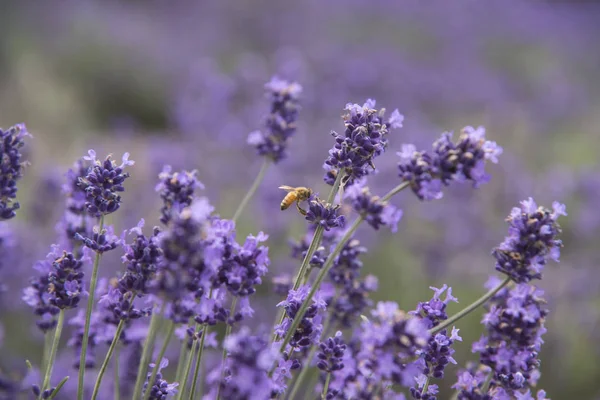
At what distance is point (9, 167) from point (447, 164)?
52.4 inches

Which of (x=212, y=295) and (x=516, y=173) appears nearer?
(x=212, y=295)

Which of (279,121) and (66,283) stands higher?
(279,121)

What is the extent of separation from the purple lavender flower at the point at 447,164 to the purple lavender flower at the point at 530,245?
0.57 ft

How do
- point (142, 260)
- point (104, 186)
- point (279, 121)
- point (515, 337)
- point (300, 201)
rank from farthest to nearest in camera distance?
point (279, 121) → point (300, 201) → point (104, 186) → point (515, 337) → point (142, 260)

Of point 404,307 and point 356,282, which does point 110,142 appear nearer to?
point 404,307

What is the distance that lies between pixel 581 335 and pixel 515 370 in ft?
10.8

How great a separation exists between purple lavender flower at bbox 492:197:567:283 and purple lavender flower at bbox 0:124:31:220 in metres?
1.48

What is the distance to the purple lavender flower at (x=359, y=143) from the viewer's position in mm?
1693

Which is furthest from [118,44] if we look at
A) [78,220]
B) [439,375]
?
[439,375]

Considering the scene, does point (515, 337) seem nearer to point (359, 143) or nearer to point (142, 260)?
point (359, 143)

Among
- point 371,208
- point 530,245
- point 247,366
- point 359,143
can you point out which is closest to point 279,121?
point 359,143

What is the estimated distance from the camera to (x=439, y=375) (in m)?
1.62

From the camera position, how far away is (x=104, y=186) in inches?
67.9

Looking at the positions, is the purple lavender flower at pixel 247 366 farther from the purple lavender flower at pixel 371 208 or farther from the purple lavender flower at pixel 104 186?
the purple lavender flower at pixel 104 186
